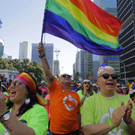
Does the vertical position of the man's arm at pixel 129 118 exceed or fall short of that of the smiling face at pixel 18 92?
it falls short

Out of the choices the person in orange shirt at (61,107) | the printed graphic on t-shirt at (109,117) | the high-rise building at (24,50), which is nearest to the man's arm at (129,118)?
the printed graphic on t-shirt at (109,117)

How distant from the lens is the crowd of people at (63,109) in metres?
1.52

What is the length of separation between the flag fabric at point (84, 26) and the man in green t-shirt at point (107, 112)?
1.51 meters

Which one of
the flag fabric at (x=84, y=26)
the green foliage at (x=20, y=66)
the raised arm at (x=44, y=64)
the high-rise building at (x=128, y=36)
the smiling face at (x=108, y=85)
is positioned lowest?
the smiling face at (x=108, y=85)

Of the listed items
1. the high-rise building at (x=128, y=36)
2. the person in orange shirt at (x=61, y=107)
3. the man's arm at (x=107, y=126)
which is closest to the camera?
the man's arm at (x=107, y=126)

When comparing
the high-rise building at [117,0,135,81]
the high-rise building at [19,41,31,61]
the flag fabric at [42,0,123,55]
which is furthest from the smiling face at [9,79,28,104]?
the high-rise building at [19,41,31,61]

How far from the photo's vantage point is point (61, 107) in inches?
113

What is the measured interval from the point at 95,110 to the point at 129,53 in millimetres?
61482

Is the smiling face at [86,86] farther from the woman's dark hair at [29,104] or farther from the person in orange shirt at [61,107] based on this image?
the woman's dark hair at [29,104]

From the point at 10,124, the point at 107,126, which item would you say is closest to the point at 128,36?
the point at 107,126

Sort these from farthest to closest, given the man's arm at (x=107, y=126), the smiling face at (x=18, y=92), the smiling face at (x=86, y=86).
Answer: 1. the smiling face at (x=86, y=86)
2. the smiling face at (x=18, y=92)
3. the man's arm at (x=107, y=126)

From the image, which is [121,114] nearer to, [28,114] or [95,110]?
[95,110]

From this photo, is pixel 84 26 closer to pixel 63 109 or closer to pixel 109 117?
pixel 63 109

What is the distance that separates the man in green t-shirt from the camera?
1.65 metres
